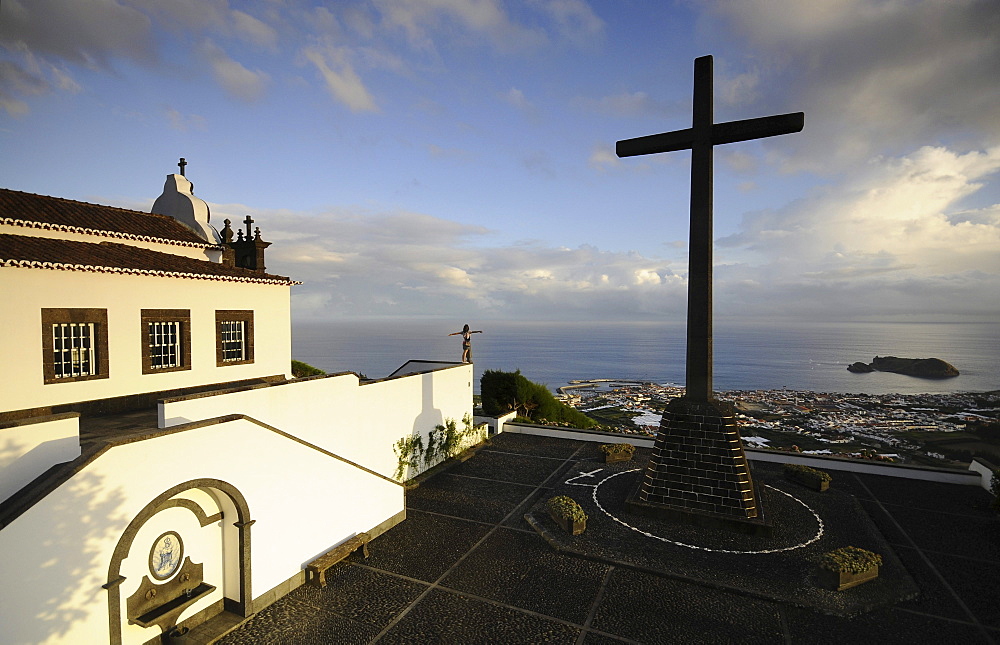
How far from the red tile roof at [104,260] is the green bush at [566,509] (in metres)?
12.3

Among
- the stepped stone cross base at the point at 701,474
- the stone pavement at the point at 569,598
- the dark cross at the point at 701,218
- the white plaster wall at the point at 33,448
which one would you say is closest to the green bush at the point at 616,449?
the stepped stone cross base at the point at 701,474

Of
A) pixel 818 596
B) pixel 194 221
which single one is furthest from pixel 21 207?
pixel 818 596

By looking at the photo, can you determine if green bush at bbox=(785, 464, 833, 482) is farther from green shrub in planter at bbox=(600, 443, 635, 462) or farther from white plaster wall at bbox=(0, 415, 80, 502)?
white plaster wall at bbox=(0, 415, 80, 502)

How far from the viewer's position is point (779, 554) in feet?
34.3

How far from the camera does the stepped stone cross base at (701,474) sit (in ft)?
38.7

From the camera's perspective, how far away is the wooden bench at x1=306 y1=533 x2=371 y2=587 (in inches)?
377

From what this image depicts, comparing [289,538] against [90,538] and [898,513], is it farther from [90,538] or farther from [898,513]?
[898,513]

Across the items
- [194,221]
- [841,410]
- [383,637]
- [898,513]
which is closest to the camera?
[383,637]

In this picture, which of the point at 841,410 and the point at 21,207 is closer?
the point at 21,207

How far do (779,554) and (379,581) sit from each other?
923cm

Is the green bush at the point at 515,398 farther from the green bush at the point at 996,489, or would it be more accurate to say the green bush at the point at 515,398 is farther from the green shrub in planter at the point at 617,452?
the green bush at the point at 996,489

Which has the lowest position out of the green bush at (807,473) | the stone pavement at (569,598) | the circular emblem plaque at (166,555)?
the stone pavement at (569,598)

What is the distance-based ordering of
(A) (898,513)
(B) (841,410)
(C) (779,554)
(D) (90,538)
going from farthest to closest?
(B) (841,410)
(A) (898,513)
(C) (779,554)
(D) (90,538)

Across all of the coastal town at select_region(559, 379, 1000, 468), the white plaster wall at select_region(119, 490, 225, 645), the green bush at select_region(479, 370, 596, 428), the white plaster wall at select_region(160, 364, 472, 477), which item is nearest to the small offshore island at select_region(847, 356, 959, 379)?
the coastal town at select_region(559, 379, 1000, 468)
